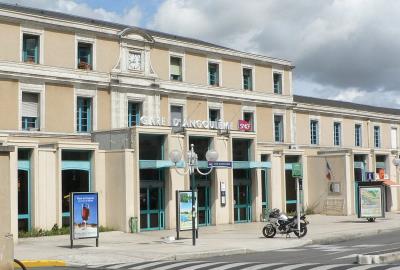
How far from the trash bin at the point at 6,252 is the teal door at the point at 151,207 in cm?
1875

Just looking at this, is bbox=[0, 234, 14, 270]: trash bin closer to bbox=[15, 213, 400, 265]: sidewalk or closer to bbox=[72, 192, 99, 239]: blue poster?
bbox=[15, 213, 400, 265]: sidewalk

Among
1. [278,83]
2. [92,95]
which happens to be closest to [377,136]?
[278,83]

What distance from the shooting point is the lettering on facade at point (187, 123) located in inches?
1422

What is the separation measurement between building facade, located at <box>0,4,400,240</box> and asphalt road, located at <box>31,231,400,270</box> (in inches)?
390

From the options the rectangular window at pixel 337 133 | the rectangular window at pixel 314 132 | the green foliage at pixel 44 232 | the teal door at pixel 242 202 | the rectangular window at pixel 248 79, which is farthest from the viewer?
the rectangular window at pixel 337 133

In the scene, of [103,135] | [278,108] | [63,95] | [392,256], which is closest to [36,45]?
[63,95]

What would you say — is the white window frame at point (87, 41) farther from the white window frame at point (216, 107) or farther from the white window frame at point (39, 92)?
the white window frame at point (216, 107)

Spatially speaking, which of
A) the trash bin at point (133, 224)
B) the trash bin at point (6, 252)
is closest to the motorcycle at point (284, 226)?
the trash bin at point (133, 224)

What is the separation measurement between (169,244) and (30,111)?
12775 millimetres

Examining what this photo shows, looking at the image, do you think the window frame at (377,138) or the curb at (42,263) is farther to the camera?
the window frame at (377,138)

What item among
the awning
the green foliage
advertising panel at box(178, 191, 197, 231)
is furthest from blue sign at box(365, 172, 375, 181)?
the green foliage

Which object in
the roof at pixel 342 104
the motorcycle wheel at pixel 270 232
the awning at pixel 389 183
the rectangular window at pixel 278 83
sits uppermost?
the rectangular window at pixel 278 83

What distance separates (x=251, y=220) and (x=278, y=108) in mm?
10640

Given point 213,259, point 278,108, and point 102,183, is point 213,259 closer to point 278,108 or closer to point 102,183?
point 102,183
